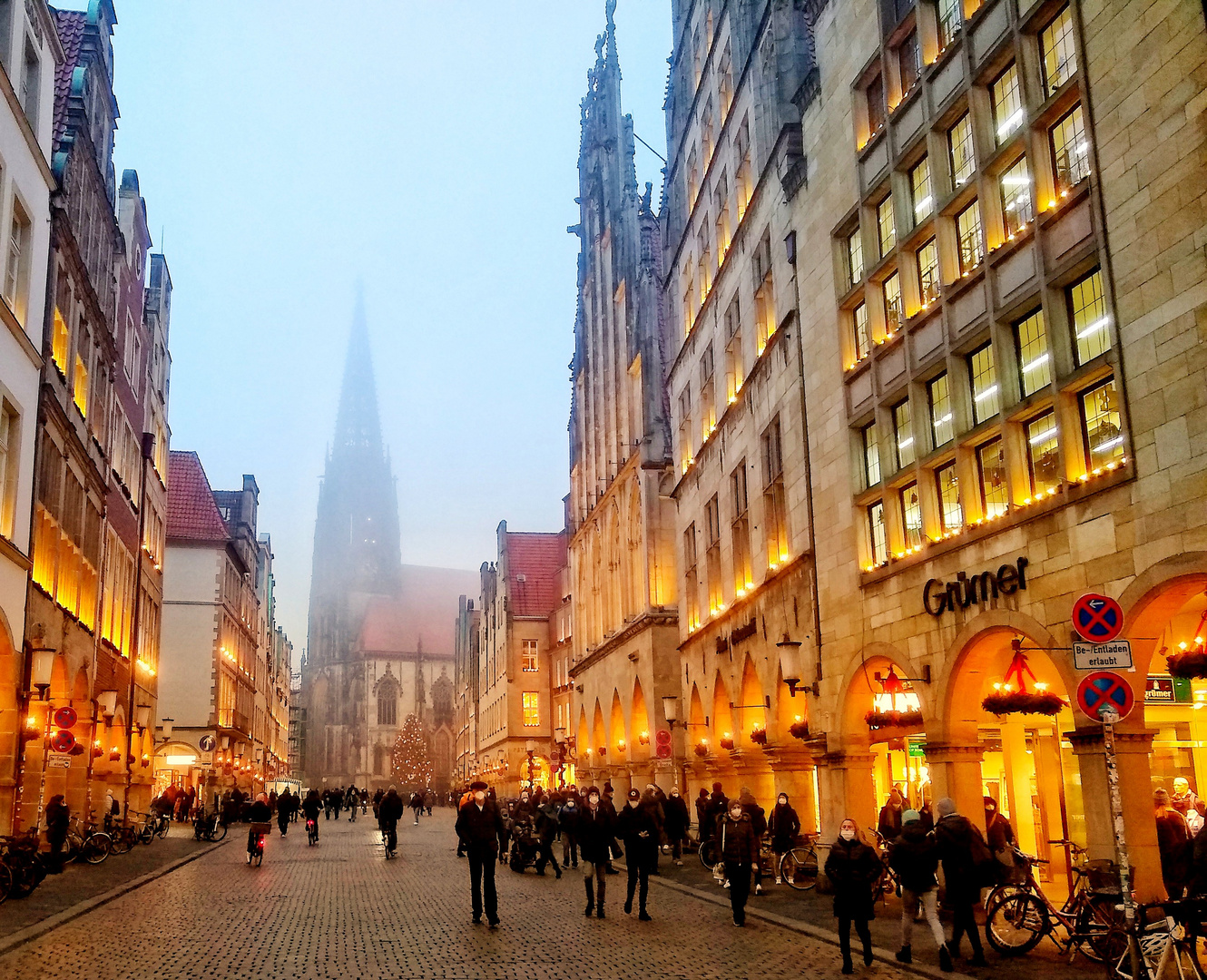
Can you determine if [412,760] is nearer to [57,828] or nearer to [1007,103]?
[57,828]

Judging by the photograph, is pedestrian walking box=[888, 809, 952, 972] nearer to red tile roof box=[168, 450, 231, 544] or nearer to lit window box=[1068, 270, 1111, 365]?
lit window box=[1068, 270, 1111, 365]

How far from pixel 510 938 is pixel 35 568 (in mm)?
16393

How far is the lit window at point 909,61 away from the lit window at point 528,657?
201 feet

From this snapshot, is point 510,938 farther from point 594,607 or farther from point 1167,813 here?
point 594,607

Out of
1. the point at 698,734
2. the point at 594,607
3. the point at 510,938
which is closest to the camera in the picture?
the point at 510,938

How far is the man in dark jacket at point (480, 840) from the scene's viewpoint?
18.2 metres

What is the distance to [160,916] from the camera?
1997cm

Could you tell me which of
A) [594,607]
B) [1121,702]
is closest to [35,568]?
[1121,702]

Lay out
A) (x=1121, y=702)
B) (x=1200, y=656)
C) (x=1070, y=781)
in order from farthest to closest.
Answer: (x=1070, y=781)
(x=1200, y=656)
(x=1121, y=702)

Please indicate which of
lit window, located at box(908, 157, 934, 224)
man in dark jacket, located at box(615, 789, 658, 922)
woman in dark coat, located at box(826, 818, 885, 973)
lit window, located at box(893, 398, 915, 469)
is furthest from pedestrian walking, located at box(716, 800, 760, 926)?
lit window, located at box(908, 157, 934, 224)

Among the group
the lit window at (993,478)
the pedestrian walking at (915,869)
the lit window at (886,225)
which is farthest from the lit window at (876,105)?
the pedestrian walking at (915,869)

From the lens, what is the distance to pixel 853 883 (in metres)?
14.2

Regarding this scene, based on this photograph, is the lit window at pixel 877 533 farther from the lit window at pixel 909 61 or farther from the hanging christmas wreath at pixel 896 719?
the lit window at pixel 909 61

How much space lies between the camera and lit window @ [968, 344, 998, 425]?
18250 millimetres
